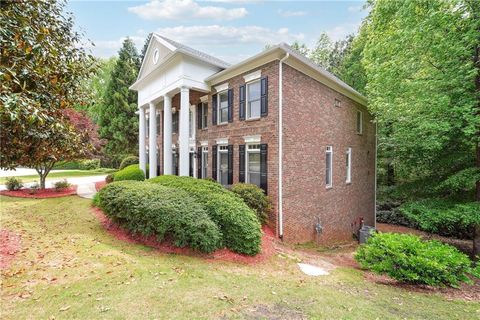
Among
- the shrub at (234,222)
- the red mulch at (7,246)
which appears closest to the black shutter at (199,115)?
the shrub at (234,222)

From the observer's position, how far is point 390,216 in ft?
61.9

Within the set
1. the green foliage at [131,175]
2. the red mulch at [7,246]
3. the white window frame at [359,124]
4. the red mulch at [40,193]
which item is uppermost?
the white window frame at [359,124]

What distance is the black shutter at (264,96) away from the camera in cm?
1004

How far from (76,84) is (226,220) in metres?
5.08

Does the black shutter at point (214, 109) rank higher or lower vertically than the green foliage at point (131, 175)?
higher

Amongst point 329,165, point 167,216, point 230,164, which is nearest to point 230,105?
point 230,164

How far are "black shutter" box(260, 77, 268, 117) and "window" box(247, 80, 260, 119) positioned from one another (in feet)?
1.56

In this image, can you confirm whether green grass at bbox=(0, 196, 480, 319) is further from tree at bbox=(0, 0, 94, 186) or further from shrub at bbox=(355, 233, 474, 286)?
tree at bbox=(0, 0, 94, 186)

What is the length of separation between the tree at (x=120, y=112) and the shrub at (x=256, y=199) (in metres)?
24.0

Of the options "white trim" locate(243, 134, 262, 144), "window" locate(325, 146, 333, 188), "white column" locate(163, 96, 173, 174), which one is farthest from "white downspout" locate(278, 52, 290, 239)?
"white column" locate(163, 96, 173, 174)

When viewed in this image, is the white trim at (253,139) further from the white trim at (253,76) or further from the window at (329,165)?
the window at (329,165)

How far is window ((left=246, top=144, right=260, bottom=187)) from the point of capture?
426 inches

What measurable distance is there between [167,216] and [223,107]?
735 cm

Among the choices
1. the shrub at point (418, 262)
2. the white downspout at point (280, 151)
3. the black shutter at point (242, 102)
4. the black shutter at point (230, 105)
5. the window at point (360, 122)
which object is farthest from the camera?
the window at point (360, 122)
